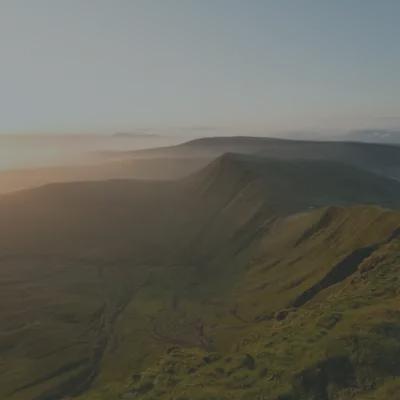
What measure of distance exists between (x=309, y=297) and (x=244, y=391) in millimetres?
124871

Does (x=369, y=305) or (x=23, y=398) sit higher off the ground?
(x=369, y=305)

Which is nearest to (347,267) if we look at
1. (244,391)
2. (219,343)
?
(219,343)

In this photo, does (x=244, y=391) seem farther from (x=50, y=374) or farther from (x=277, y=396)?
(x=50, y=374)

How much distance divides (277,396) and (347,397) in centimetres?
996

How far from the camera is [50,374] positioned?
612 feet

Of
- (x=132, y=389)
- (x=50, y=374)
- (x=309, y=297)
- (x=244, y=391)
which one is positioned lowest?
(x=50, y=374)

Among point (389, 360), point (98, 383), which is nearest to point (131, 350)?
point (98, 383)

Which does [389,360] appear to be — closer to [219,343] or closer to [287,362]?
[287,362]

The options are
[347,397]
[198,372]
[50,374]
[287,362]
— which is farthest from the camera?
[50,374]

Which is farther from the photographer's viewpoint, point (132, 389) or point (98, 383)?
point (98, 383)

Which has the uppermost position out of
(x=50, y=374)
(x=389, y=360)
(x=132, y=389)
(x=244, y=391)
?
(x=389, y=360)

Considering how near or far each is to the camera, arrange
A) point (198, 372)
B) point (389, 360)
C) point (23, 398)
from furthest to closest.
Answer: point (23, 398) < point (198, 372) < point (389, 360)

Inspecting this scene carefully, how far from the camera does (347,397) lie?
71.4m

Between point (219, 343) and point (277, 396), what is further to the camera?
point (219, 343)
